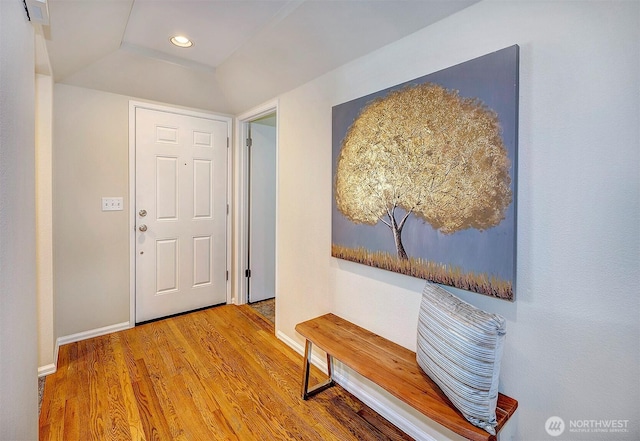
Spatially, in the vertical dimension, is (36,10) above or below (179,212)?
above

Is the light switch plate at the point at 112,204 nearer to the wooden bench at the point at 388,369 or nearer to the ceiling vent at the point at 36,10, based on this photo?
the ceiling vent at the point at 36,10

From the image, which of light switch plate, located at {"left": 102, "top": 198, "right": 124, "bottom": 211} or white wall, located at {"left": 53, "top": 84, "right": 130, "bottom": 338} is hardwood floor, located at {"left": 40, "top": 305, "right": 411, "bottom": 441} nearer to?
white wall, located at {"left": 53, "top": 84, "right": 130, "bottom": 338}

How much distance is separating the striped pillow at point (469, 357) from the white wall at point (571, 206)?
0.21m

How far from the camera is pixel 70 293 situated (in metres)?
2.46

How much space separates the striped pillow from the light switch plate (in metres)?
2.80

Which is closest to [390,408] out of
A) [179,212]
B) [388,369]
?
[388,369]

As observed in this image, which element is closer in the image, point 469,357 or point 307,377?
point 469,357

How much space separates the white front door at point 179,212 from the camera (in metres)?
2.80

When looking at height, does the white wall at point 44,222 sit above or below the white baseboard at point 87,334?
above

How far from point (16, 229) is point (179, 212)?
2.09m

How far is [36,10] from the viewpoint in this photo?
3.65 ft

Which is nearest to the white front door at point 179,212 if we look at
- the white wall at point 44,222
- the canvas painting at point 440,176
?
the white wall at point 44,222

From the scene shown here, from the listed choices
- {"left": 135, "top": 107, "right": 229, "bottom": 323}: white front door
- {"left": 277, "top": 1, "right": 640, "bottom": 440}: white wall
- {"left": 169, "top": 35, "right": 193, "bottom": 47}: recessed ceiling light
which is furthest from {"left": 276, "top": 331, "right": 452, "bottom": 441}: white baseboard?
{"left": 169, "top": 35, "right": 193, "bottom": 47}: recessed ceiling light

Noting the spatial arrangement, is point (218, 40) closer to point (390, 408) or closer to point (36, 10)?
point (36, 10)
